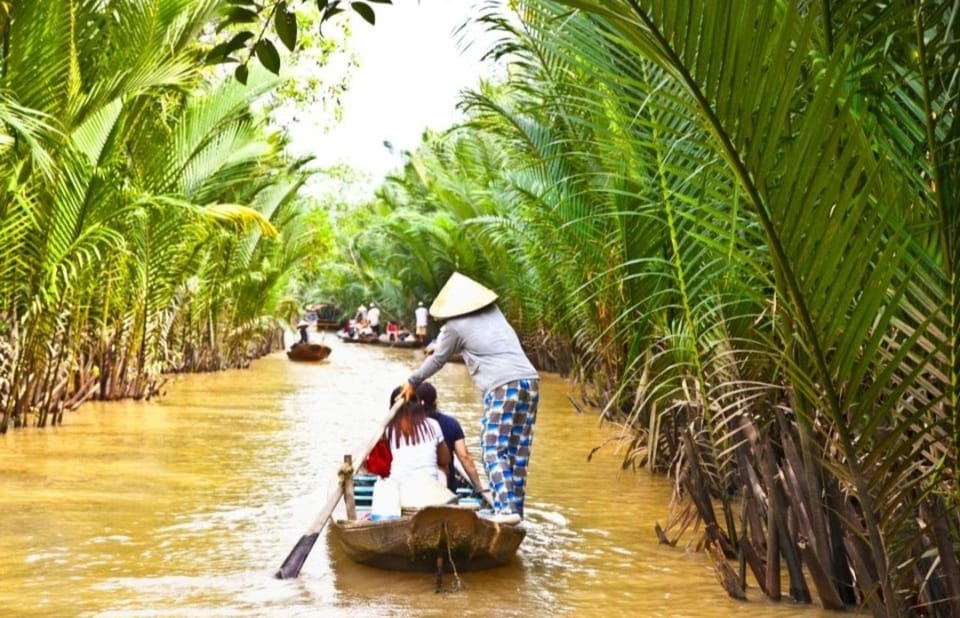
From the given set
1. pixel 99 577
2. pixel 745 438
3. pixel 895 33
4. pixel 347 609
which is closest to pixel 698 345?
pixel 745 438

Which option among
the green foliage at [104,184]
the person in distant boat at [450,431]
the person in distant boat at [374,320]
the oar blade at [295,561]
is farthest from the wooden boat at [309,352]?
the oar blade at [295,561]

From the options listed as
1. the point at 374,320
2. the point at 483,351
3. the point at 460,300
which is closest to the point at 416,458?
the point at 483,351

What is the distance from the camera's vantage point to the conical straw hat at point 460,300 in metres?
7.20

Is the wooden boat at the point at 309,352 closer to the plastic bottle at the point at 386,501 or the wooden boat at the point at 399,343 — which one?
the wooden boat at the point at 399,343

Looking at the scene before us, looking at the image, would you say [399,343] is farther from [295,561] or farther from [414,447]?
[295,561]

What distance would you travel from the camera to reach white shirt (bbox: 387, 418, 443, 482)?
24.0 ft

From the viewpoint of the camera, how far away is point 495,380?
7027 mm

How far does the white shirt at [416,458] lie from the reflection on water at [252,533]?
1.99 ft

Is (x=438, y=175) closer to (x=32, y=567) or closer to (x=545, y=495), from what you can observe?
(x=545, y=495)

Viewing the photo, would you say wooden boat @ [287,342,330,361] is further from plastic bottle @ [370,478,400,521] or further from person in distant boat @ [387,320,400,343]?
plastic bottle @ [370,478,400,521]

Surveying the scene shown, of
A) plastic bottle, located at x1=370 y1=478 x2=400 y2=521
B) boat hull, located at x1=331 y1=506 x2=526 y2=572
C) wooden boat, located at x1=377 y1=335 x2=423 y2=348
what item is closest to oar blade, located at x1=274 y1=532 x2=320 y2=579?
boat hull, located at x1=331 y1=506 x2=526 y2=572

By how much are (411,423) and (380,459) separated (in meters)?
0.71

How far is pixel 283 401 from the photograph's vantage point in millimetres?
18078

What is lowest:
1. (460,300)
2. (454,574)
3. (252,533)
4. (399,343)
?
(454,574)
